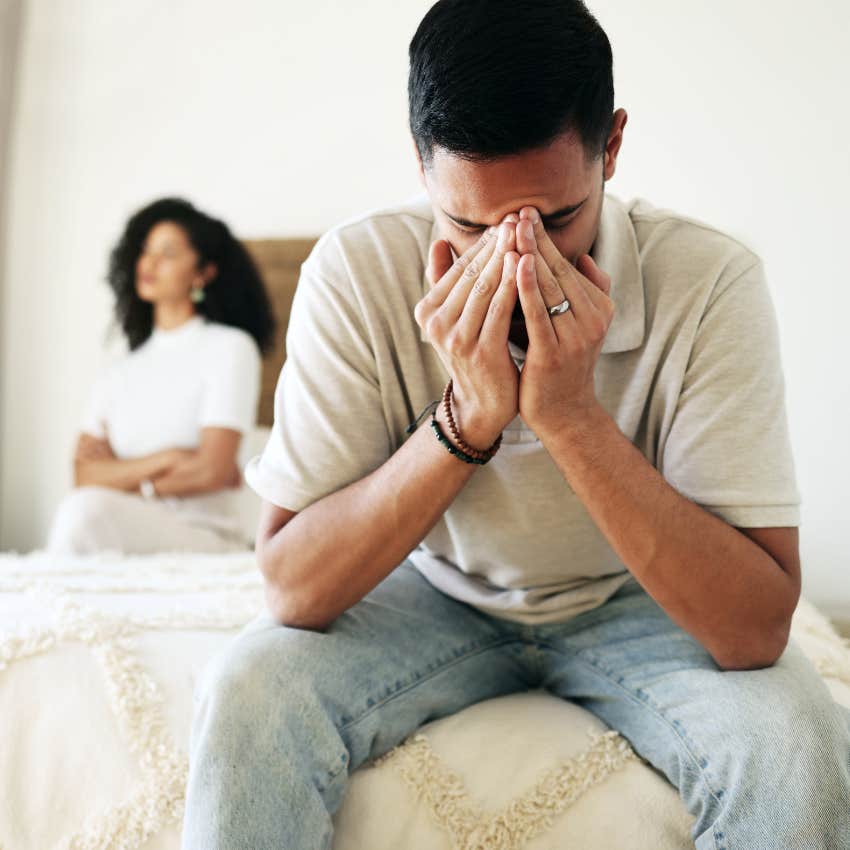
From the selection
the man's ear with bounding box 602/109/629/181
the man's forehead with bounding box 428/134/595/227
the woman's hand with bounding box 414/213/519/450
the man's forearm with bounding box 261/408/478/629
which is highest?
the man's ear with bounding box 602/109/629/181

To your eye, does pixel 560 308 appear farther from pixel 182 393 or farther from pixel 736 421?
pixel 182 393

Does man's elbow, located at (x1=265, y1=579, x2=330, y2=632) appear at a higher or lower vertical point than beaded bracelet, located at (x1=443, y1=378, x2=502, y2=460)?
lower

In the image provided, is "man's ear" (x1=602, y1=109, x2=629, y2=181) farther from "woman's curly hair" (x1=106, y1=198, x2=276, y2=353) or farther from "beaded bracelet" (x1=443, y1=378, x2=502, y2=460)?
"woman's curly hair" (x1=106, y1=198, x2=276, y2=353)

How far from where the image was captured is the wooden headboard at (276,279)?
93.3 inches

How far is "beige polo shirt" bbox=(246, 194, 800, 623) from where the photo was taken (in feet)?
2.86

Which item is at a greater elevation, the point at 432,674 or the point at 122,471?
the point at 432,674

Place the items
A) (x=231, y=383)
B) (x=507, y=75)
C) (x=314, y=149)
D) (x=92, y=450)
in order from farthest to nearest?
(x=314, y=149), (x=92, y=450), (x=231, y=383), (x=507, y=75)

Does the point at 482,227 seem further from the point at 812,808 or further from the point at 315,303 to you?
the point at 812,808

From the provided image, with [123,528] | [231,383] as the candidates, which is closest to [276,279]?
[231,383]

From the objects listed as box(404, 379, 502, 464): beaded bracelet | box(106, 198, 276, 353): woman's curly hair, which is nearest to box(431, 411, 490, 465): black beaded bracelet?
box(404, 379, 502, 464): beaded bracelet

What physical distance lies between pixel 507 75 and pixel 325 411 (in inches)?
14.3

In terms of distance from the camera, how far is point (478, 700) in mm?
982

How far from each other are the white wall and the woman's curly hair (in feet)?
0.74

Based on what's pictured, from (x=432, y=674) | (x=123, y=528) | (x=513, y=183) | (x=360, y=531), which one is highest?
(x=513, y=183)
